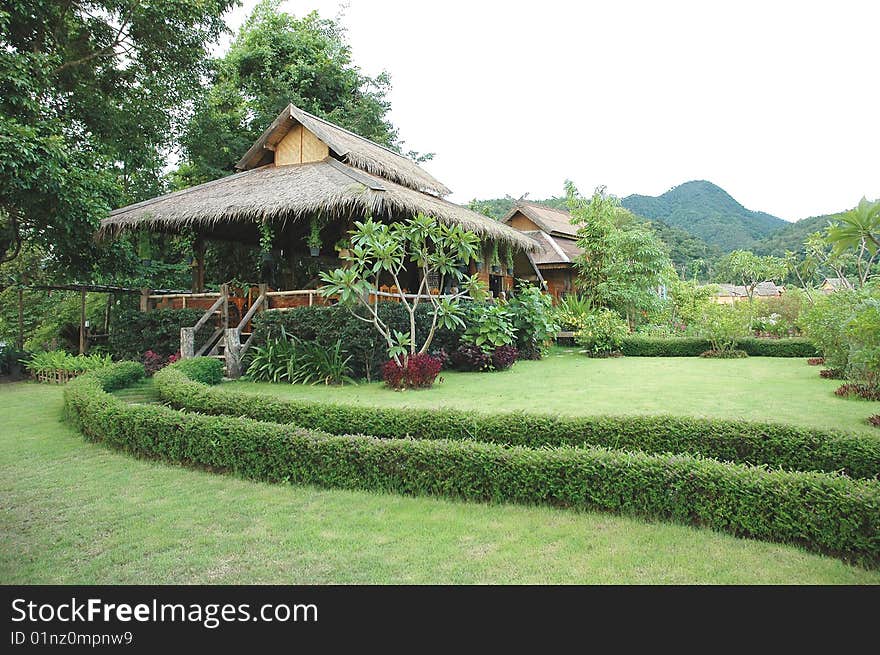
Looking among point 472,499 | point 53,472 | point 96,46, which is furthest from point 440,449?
point 96,46

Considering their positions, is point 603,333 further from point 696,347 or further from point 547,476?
point 547,476

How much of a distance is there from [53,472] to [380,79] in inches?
839

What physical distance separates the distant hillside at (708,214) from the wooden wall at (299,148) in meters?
46.6

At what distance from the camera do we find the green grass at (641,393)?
725cm

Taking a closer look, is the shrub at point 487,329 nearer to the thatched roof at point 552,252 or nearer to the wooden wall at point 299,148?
the wooden wall at point 299,148

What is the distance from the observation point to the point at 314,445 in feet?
16.0

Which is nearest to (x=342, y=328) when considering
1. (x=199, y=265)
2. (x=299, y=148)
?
(x=199, y=265)

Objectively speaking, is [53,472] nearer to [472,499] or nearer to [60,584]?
[60,584]

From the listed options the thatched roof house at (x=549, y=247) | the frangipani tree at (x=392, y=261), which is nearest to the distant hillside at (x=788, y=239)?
the thatched roof house at (x=549, y=247)

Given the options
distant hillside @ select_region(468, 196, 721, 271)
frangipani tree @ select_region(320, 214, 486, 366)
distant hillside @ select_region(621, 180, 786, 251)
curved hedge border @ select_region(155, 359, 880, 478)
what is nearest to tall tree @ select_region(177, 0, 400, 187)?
frangipani tree @ select_region(320, 214, 486, 366)

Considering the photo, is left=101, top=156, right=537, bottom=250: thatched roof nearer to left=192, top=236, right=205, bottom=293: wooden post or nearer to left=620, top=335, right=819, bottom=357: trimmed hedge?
left=192, top=236, right=205, bottom=293: wooden post

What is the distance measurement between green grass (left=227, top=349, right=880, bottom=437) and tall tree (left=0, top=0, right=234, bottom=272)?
17.7ft

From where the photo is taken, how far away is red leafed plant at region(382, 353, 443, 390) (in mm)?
9594

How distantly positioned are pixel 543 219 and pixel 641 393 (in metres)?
15.8
